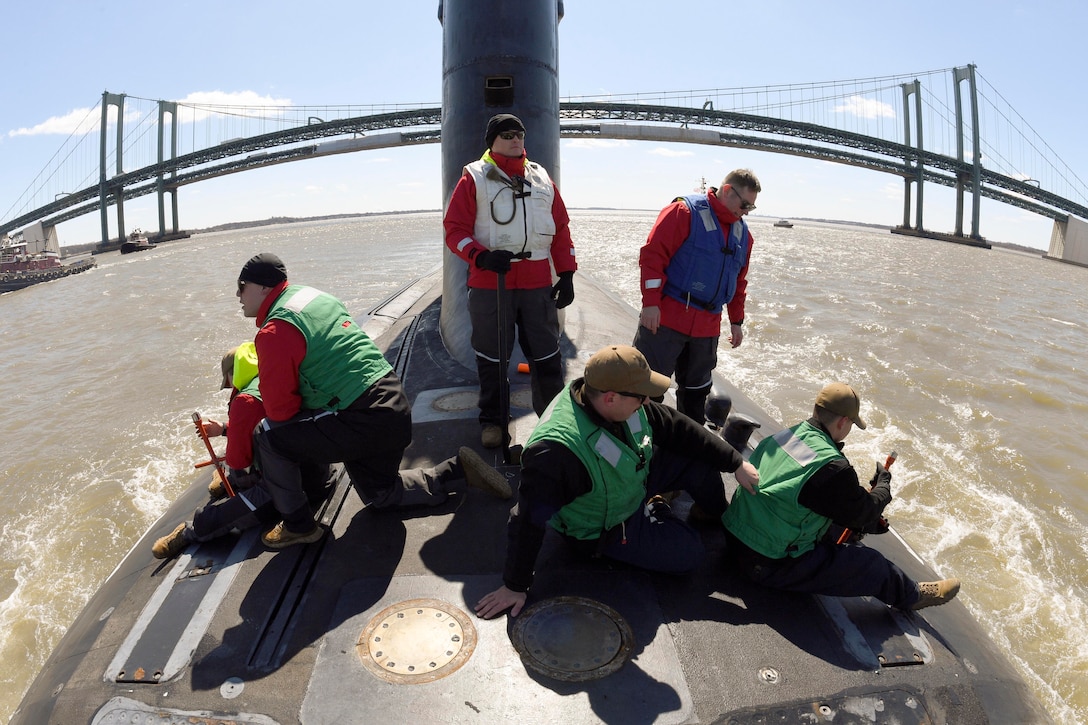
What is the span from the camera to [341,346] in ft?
11.7

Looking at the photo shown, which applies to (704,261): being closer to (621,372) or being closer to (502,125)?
(502,125)

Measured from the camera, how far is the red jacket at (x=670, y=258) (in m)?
4.47

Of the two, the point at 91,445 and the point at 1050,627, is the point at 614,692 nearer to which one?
the point at 1050,627

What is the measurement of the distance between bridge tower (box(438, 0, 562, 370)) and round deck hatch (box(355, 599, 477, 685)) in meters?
3.83

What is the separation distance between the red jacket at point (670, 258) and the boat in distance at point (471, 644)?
1.32m

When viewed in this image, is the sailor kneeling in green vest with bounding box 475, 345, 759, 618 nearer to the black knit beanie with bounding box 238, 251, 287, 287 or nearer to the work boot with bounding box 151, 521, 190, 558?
the black knit beanie with bounding box 238, 251, 287, 287

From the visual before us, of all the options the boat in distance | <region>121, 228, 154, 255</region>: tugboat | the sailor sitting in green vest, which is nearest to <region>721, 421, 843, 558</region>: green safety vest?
the sailor sitting in green vest

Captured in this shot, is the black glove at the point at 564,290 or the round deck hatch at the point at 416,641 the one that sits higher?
the black glove at the point at 564,290

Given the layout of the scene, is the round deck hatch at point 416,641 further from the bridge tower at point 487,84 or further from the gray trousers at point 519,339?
the bridge tower at point 487,84

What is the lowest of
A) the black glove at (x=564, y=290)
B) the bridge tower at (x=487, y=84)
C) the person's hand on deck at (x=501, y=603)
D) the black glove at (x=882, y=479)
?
the person's hand on deck at (x=501, y=603)

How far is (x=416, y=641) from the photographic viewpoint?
291 cm

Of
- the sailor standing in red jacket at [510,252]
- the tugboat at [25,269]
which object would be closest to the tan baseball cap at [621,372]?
the sailor standing in red jacket at [510,252]

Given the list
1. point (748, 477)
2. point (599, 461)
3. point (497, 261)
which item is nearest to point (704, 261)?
point (497, 261)

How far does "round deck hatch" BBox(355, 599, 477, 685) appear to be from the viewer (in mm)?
2738
